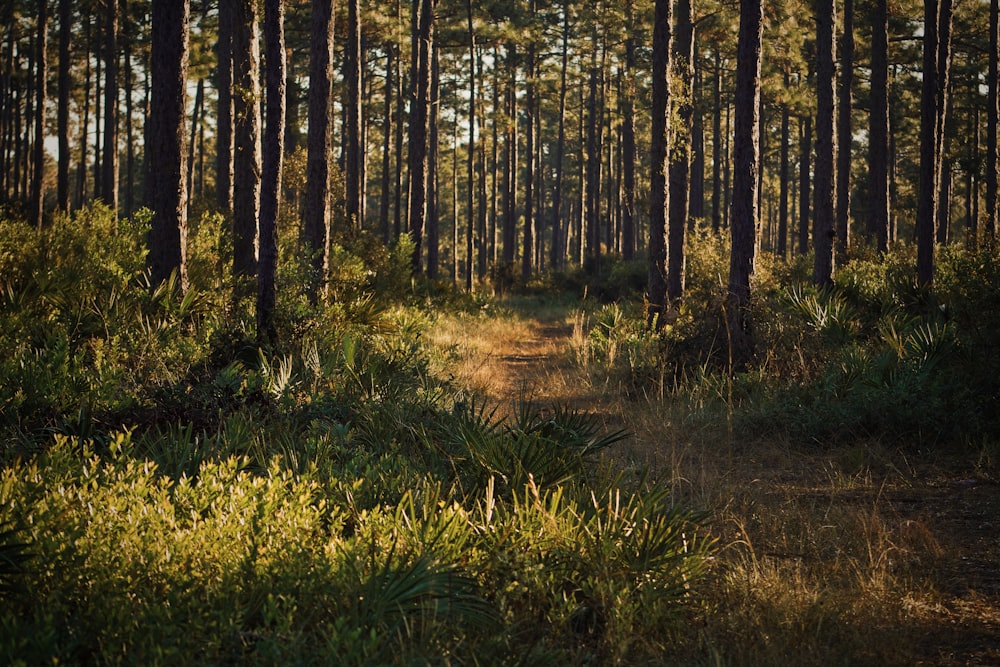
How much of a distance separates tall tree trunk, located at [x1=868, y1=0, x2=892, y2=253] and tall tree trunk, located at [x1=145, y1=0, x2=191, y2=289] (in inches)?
748

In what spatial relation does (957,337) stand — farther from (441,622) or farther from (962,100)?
(962,100)

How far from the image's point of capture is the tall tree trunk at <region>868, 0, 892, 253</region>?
859 inches

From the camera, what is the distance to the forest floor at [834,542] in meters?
3.53

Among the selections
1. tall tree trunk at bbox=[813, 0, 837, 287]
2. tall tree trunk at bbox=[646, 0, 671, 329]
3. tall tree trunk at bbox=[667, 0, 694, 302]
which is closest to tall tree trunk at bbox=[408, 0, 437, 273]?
tall tree trunk at bbox=[667, 0, 694, 302]

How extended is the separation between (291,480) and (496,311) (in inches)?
738

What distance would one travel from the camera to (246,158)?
46.1ft

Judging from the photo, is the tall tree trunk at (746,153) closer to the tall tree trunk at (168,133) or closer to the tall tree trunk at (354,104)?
the tall tree trunk at (168,133)

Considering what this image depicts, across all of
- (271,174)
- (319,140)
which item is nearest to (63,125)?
(319,140)

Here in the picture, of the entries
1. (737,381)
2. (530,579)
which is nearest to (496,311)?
(737,381)

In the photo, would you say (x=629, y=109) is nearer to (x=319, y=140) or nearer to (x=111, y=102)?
(x=319, y=140)

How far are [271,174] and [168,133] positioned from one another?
2.33 m

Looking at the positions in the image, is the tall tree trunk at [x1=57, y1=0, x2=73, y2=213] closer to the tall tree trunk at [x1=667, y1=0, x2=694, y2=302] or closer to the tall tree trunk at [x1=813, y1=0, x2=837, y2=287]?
the tall tree trunk at [x1=667, y1=0, x2=694, y2=302]

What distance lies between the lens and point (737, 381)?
380 inches

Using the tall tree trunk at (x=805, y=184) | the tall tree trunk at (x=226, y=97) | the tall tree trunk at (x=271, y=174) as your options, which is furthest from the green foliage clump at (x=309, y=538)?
the tall tree trunk at (x=805, y=184)
